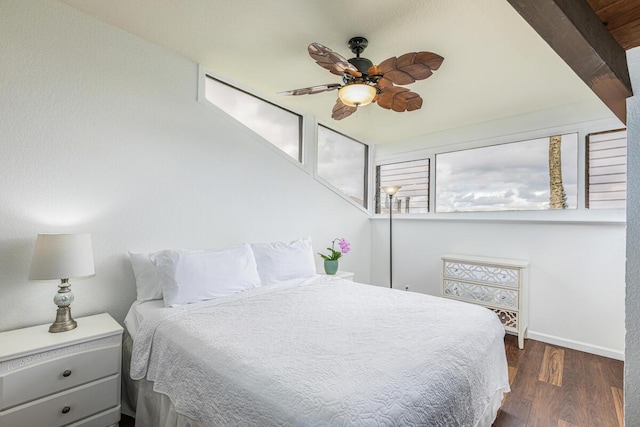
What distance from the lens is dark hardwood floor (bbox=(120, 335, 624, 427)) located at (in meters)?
1.97

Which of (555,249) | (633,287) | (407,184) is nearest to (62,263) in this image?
(633,287)

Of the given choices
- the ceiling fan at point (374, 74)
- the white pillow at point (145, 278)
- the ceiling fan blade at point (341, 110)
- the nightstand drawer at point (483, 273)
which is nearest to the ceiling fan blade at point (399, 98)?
the ceiling fan at point (374, 74)

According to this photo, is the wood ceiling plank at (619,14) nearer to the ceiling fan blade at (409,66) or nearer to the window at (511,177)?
the ceiling fan blade at (409,66)

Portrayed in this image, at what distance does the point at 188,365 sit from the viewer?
4.79 feet

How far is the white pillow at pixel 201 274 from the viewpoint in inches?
80.2

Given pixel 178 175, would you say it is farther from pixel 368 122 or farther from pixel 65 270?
pixel 368 122

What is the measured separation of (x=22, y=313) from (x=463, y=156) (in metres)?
4.36

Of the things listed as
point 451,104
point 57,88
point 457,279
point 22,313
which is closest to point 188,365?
point 22,313

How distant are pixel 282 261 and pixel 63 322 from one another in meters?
1.55

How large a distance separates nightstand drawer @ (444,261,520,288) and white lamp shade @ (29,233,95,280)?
10.9 feet

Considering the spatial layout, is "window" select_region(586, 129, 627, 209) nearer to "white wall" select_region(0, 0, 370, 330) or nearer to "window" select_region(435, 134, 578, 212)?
"window" select_region(435, 134, 578, 212)

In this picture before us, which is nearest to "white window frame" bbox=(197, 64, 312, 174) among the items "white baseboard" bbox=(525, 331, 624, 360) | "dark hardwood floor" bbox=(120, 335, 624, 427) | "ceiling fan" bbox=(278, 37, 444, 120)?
"ceiling fan" bbox=(278, 37, 444, 120)

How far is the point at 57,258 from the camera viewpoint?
1.68m

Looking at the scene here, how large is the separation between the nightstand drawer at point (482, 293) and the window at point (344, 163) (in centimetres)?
169
